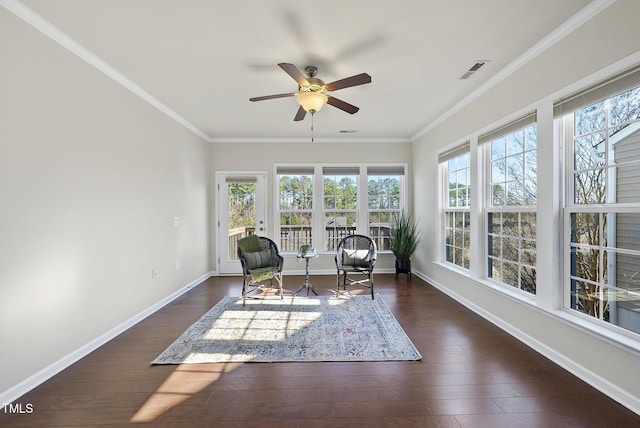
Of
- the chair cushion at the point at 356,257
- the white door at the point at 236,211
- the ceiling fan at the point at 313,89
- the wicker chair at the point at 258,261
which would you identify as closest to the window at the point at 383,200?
the chair cushion at the point at 356,257

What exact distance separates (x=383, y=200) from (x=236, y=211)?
284 cm

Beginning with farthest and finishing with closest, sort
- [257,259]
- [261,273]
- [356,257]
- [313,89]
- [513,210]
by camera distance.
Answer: [356,257] < [257,259] < [261,273] < [513,210] < [313,89]

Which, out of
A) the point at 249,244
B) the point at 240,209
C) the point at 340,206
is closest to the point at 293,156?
the point at 340,206

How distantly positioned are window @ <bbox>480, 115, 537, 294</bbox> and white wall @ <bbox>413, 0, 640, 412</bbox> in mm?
214

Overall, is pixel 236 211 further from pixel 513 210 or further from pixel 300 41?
pixel 513 210

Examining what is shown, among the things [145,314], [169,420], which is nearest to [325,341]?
[169,420]

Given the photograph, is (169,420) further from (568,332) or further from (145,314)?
(568,332)

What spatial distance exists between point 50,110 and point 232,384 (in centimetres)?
246

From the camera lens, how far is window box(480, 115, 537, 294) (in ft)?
8.59

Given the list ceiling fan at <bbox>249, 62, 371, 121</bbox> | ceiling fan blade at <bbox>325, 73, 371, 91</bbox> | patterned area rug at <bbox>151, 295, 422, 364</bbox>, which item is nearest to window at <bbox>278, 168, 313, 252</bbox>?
patterned area rug at <bbox>151, 295, 422, 364</bbox>

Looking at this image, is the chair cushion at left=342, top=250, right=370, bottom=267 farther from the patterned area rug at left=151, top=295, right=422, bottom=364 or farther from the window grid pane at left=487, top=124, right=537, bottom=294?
the window grid pane at left=487, top=124, right=537, bottom=294

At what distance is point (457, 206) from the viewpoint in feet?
12.9

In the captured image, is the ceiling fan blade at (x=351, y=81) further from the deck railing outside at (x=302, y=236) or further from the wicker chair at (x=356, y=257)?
the deck railing outside at (x=302, y=236)

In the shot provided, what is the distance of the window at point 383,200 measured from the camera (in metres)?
5.32
